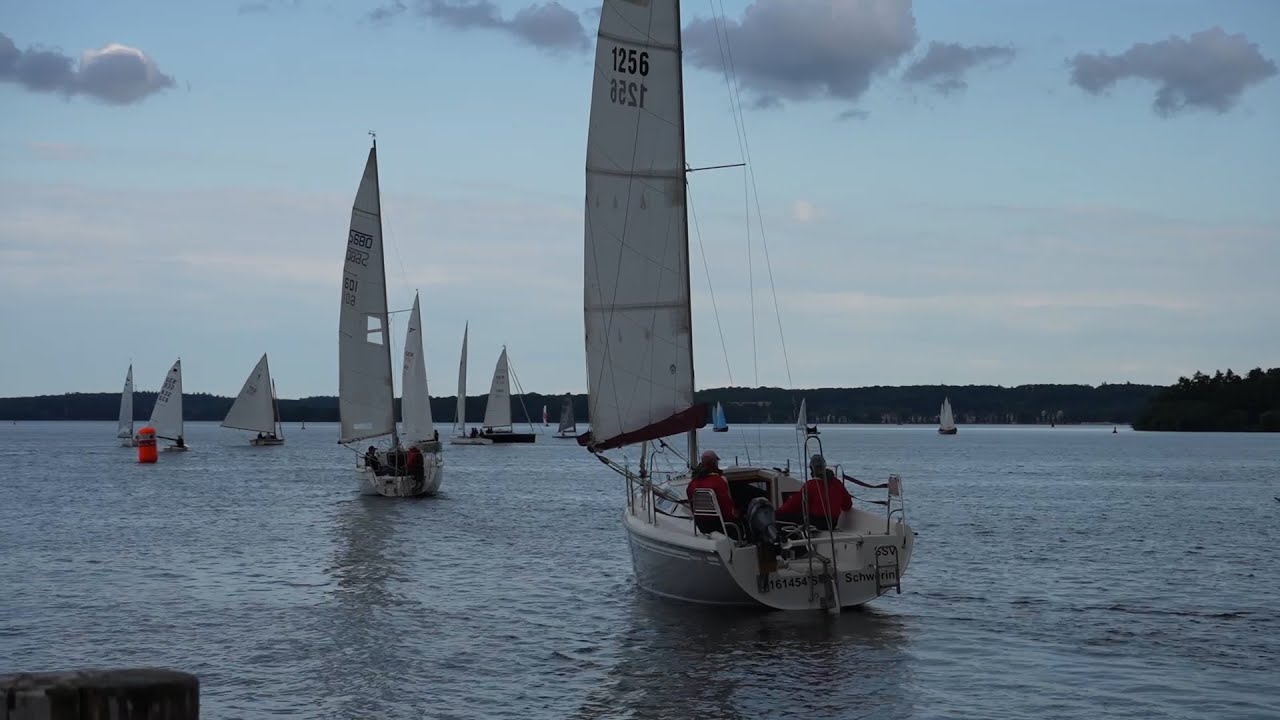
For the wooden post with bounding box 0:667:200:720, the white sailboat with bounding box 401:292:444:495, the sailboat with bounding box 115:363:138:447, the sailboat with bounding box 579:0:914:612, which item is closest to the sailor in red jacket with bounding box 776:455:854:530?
the sailboat with bounding box 579:0:914:612

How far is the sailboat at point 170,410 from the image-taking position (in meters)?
97.3

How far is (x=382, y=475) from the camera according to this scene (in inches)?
1821

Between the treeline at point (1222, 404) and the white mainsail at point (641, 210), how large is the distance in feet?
563

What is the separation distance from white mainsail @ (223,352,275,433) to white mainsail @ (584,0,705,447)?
8273 cm

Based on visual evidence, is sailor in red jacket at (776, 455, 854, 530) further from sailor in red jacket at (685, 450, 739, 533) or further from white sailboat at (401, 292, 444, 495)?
white sailboat at (401, 292, 444, 495)

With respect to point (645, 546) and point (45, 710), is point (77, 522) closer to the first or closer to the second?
point (645, 546)

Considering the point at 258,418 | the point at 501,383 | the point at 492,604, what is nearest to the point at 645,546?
the point at 492,604

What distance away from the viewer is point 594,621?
1916 cm

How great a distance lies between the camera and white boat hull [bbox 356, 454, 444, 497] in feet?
151

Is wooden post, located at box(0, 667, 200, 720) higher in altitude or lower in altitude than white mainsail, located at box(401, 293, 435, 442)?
lower

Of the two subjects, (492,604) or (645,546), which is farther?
(492,604)

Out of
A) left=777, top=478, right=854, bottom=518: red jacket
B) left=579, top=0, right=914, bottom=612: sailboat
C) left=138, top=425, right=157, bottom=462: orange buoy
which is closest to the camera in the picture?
left=777, top=478, right=854, bottom=518: red jacket

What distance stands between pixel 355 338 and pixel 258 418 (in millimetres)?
66776

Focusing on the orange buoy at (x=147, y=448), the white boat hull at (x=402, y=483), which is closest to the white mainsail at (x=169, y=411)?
the orange buoy at (x=147, y=448)
